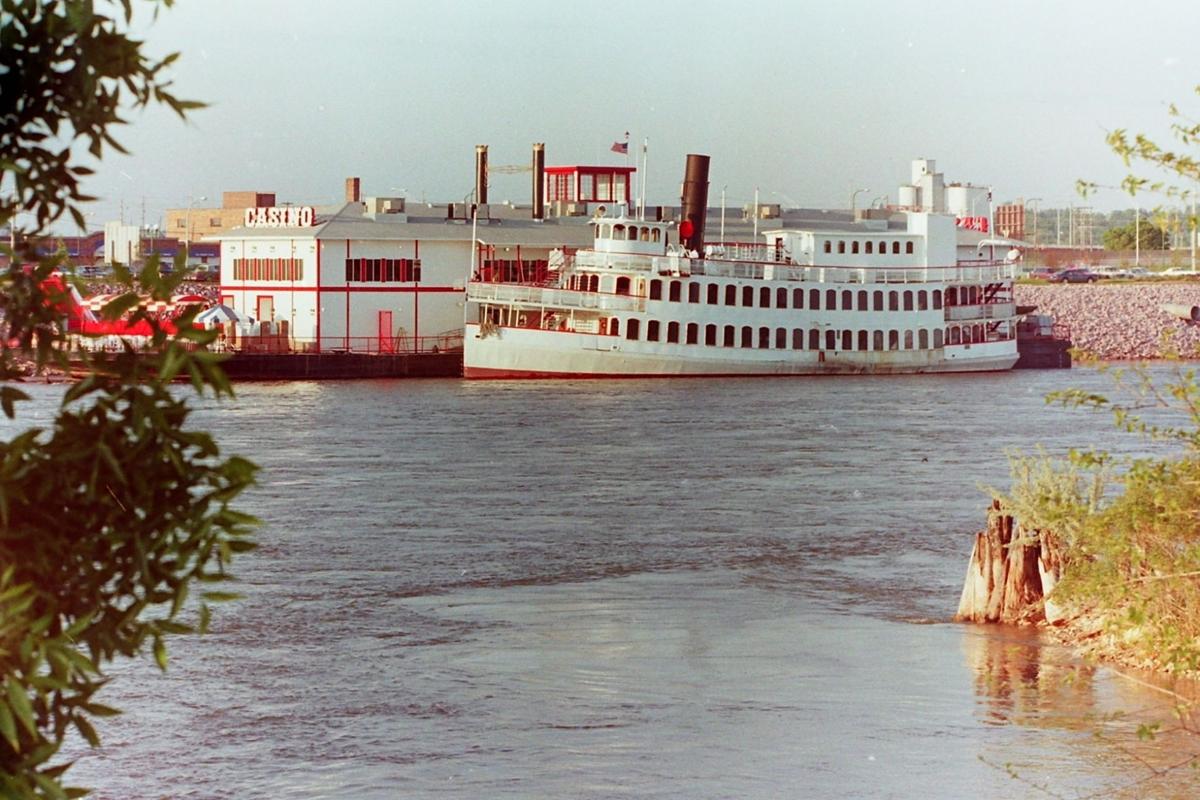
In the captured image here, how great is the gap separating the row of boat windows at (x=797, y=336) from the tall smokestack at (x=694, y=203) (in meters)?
3.14

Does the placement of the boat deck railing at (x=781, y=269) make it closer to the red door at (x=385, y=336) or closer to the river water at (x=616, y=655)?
the red door at (x=385, y=336)

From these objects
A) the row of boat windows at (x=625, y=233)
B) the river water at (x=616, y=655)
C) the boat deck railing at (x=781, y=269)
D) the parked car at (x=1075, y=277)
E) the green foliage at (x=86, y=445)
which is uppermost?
the row of boat windows at (x=625, y=233)

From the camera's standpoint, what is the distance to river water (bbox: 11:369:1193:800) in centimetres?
1144

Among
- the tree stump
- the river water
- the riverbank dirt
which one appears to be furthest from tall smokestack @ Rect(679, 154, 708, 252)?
the tree stump

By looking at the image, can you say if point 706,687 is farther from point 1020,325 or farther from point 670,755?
point 1020,325

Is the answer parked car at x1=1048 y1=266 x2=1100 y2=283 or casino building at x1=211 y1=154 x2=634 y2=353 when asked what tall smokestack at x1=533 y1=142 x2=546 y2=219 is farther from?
parked car at x1=1048 y1=266 x2=1100 y2=283

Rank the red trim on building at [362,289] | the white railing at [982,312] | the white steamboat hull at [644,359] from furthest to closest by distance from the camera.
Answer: the white railing at [982,312] < the red trim on building at [362,289] < the white steamboat hull at [644,359]

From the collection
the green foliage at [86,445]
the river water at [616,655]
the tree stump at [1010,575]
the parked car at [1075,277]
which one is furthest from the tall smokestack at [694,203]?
the green foliage at [86,445]

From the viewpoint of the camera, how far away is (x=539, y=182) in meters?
65.1

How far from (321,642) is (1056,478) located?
6.21 meters

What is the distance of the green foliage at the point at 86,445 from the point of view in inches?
156

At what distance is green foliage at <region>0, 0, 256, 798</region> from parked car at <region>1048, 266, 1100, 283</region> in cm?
10117

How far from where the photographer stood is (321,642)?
1587 centimetres

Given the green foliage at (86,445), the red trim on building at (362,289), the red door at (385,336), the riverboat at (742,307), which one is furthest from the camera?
the red door at (385,336)
